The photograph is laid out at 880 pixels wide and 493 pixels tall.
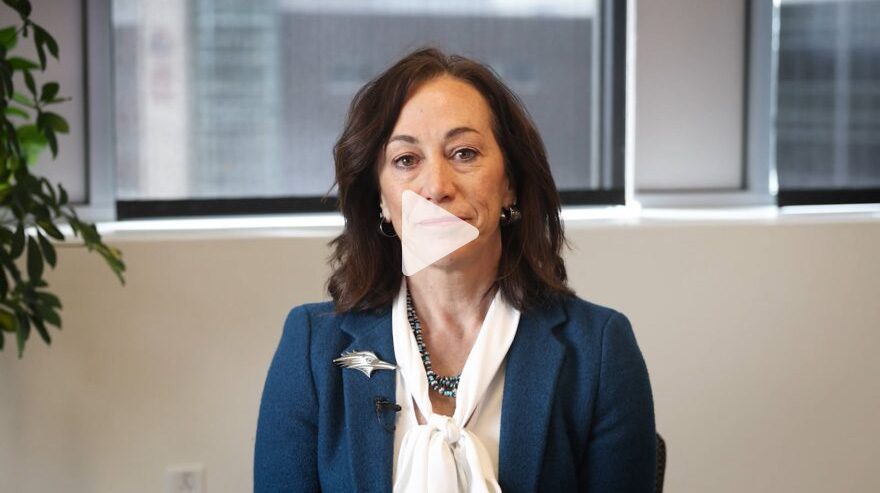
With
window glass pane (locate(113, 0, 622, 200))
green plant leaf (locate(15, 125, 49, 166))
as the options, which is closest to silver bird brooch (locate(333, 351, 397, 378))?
green plant leaf (locate(15, 125, 49, 166))

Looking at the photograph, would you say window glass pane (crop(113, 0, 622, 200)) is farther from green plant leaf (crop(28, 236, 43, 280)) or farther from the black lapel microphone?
the black lapel microphone

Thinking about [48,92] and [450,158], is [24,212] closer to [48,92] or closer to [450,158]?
[48,92]

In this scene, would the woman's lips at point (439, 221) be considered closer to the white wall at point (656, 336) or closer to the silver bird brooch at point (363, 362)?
the silver bird brooch at point (363, 362)

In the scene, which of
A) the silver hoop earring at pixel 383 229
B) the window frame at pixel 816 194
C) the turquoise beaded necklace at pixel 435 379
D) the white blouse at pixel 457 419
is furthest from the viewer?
the window frame at pixel 816 194

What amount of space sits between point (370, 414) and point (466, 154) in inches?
16.3

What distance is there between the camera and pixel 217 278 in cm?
250

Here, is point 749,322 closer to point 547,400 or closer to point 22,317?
point 547,400

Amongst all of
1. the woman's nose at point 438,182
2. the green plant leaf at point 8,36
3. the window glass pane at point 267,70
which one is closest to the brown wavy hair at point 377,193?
the woman's nose at point 438,182

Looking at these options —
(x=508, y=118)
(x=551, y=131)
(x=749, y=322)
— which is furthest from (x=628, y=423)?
(x=551, y=131)

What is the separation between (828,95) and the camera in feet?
10.1

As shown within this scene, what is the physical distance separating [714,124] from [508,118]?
4.92ft

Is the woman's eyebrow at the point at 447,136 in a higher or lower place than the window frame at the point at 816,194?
higher
